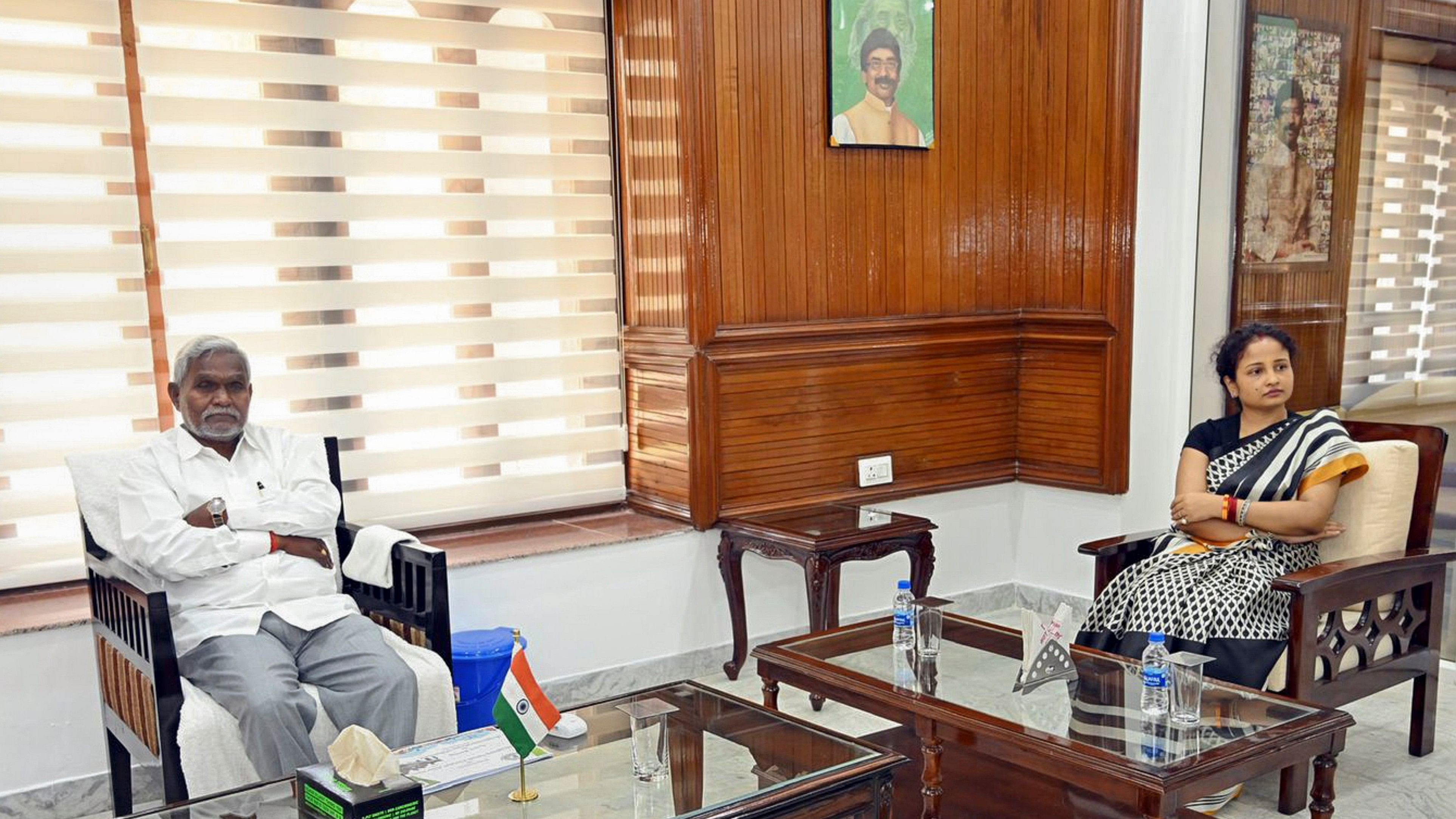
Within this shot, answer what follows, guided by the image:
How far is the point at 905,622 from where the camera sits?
2.91m

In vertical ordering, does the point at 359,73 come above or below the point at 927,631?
above

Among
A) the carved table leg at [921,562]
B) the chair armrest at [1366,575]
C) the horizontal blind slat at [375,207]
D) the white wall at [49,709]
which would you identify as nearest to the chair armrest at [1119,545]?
the chair armrest at [1366,575]

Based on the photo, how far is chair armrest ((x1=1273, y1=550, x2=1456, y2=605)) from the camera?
288 cm

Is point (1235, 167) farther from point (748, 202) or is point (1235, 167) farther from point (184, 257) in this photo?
point (184, 257)

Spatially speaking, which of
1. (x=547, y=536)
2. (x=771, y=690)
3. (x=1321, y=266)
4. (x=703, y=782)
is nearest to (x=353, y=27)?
(x=547, y=536)

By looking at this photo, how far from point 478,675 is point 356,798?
139cm

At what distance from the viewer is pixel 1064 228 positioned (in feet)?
14.7

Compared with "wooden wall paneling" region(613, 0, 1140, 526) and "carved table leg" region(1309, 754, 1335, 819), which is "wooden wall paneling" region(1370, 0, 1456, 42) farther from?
"carved table leg" region(1309, 754, 1335, 819)

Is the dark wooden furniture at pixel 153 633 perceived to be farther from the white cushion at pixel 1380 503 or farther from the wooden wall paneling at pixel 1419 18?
the wooden wall paneling at pixel 1419 18

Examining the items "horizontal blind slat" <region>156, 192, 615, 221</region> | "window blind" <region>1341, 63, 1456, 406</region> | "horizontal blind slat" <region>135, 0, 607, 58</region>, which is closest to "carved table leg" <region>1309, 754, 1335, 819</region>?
"window blind" <region>1341, 63, 1456, 406</region>

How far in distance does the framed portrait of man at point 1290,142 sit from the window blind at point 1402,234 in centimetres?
13

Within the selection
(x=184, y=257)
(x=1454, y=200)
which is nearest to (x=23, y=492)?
(x=184, y=257)

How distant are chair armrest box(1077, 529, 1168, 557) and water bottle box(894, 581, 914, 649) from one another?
A: 704 millimetres

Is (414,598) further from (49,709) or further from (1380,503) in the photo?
(1380,503)
